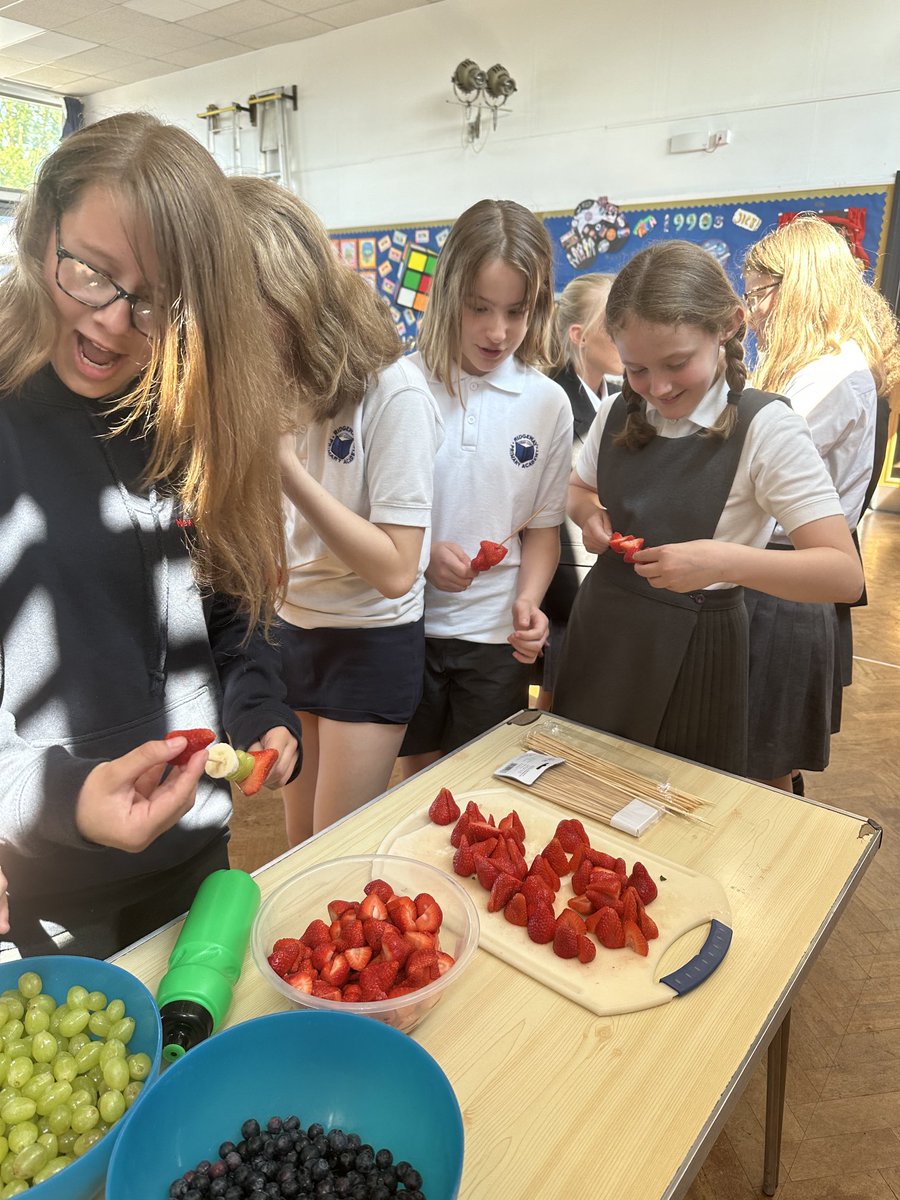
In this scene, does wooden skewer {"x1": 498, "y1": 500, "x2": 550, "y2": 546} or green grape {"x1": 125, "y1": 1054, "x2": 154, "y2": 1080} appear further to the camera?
wooden skewer {"x1": 498, "y1": 500, "x2": 550, "y2": 546}

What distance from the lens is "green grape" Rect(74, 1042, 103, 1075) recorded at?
2.70 feet

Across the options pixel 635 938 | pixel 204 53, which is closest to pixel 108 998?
pixel 635 938

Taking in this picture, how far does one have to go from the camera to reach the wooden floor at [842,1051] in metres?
1.71

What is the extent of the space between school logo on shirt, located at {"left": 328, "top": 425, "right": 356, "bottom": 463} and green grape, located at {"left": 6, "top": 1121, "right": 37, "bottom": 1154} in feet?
3.84

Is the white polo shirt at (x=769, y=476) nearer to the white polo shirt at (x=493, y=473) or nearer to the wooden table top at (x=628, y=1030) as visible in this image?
the white polo shirt at (x=493, y=473)

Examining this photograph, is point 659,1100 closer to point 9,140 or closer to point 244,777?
point 244,777

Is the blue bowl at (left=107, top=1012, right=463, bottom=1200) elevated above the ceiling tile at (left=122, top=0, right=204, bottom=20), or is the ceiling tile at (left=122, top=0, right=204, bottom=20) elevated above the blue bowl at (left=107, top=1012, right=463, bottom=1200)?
the ceiling tile at (left=122, top=0, right=204, bottom=20)

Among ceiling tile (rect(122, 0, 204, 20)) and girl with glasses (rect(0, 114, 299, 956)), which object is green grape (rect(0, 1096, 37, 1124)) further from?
ceiling tile (rect(122, 0, 204, 20))

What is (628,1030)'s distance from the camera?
995mm

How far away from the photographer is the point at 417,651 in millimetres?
1816

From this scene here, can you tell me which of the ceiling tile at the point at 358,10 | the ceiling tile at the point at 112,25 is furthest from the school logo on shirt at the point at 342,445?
the ceiling tile at the point at 112,25

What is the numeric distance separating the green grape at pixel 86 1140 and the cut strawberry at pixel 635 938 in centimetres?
65

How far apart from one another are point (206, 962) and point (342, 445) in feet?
3.20

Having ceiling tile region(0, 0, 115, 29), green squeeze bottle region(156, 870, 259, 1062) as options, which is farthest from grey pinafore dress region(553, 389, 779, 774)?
ceiling tile region(0, 0, 115, 29)
